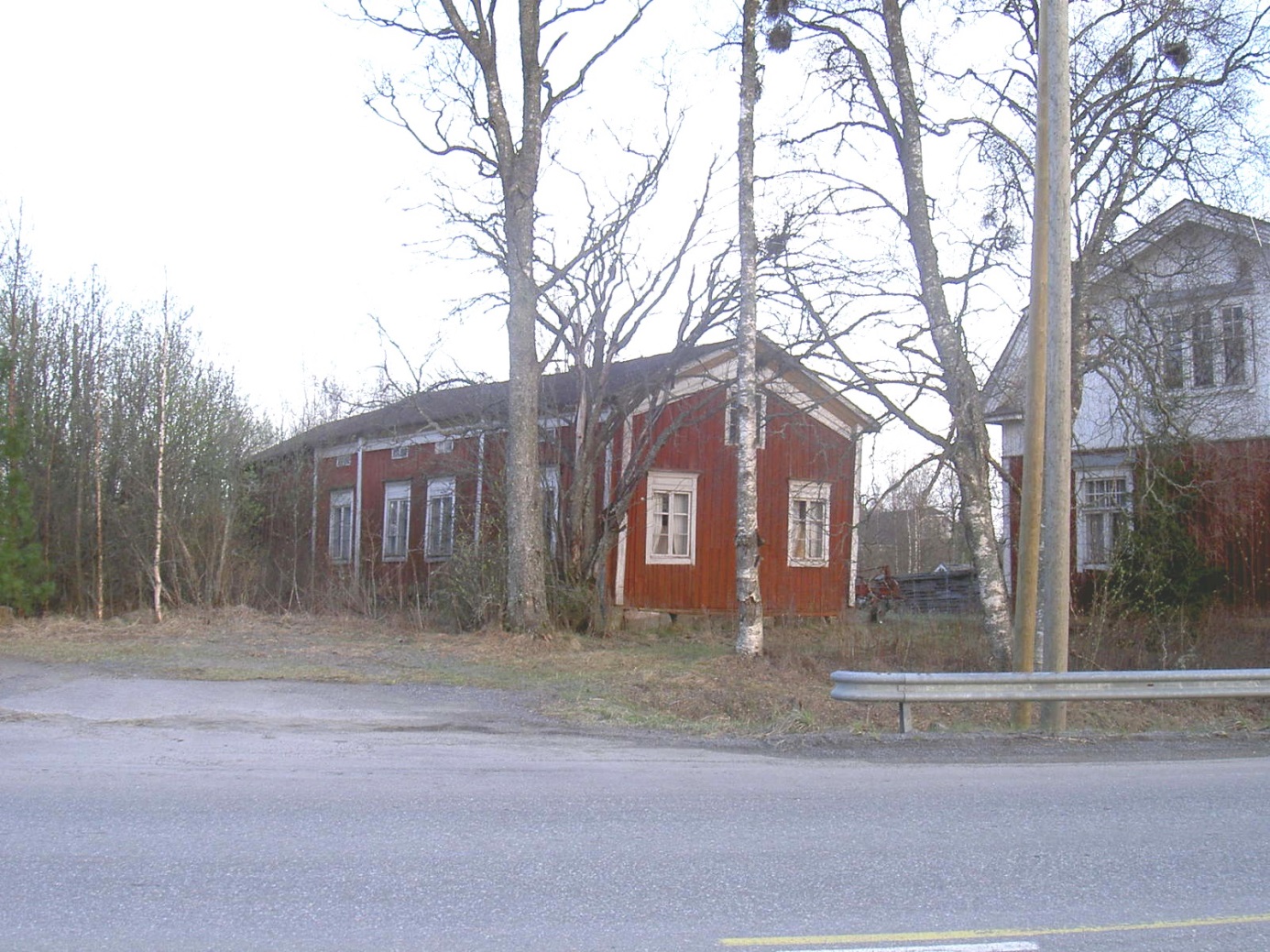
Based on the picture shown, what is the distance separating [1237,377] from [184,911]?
727 inches

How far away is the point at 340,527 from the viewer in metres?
32.3

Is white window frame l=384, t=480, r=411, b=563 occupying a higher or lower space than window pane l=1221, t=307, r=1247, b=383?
lower

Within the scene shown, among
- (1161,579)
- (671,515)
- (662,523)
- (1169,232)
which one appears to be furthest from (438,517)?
(1169,232)

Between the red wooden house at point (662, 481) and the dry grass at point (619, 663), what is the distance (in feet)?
7.28

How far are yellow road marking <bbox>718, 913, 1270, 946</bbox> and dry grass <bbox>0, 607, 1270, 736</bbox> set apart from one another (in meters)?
5.66

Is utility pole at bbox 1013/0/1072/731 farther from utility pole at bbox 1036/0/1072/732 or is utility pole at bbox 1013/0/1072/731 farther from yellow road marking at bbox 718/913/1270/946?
yellow road marking at bbox 718/913/1270/946

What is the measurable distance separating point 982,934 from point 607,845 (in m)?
2.12

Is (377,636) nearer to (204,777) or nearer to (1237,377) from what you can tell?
(204,777)

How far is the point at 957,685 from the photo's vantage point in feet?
34.6

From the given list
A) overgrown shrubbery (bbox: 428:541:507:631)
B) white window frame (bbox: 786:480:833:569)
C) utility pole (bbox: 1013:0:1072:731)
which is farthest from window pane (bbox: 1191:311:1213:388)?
overgrown shrubbery (bbox: 428:541:507:631)

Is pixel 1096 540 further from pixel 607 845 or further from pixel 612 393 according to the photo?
pixel 607 845

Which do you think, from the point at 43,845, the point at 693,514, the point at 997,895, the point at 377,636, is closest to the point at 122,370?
the point at 377,636

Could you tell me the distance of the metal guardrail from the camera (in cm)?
1046

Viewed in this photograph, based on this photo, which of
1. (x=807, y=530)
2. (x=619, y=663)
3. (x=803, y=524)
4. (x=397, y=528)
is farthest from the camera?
(x=397, y=528)
